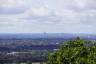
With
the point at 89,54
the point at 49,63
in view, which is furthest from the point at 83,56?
the point at 49,63

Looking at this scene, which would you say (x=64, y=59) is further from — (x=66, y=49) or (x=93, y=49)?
(x=93, y=49)

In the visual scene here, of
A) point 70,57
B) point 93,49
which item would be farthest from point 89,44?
point 70,57

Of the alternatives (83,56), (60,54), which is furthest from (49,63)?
(83,56)

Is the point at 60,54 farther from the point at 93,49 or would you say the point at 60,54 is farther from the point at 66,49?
the point at 93,49

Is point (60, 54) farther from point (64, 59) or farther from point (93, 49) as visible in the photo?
point (93, 49)
